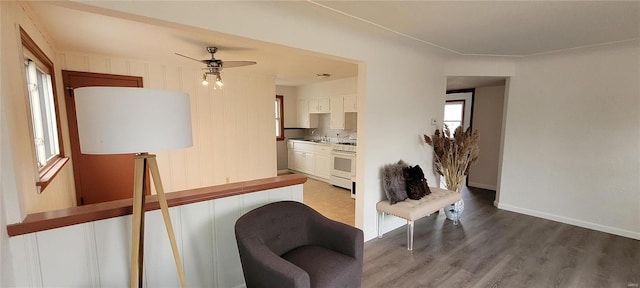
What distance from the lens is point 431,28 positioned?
251 centimetres

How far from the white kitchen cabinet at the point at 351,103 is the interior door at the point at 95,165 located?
11.9ft

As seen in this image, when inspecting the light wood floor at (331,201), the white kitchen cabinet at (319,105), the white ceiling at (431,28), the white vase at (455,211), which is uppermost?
the white ceiling at (431,28)

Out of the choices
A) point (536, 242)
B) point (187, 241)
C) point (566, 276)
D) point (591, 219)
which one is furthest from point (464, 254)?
point (187, 241)

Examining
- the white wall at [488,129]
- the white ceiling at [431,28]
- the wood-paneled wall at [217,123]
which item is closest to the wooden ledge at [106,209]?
the white ceiling at [431,28]

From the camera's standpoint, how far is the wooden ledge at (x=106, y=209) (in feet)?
Answer: 4.23

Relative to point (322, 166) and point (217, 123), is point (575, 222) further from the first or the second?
point (217, 123)

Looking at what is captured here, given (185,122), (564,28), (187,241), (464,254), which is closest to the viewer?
Answer: (185,122)

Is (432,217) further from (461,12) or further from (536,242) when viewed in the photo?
(461,12)

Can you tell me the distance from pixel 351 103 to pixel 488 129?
2.66 metres

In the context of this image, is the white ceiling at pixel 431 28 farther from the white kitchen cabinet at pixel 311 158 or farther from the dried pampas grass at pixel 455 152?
the white kitchen cabinet at pixel 311 158

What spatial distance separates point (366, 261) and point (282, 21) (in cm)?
231

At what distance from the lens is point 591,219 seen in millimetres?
3371

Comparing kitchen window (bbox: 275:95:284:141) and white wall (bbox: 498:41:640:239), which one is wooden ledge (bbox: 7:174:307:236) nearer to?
white wall (bbox: 498:41:640:239)

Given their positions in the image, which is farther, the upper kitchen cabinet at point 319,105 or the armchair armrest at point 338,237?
the upper kitchen cabinet at point 319,105
